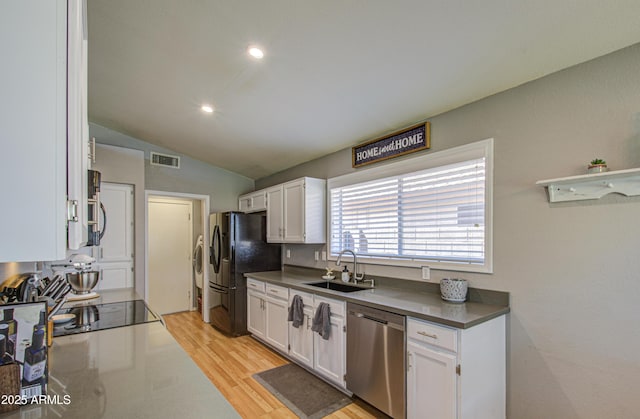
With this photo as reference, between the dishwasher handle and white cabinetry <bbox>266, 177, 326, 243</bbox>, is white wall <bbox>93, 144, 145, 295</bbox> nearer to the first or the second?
white cabinetry <bbox>266, 177, 326, 243</bbox>

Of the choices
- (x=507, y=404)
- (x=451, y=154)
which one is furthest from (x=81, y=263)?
(x=507, y=404)

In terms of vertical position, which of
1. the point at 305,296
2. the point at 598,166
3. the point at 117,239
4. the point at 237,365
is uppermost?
the point at 598,166

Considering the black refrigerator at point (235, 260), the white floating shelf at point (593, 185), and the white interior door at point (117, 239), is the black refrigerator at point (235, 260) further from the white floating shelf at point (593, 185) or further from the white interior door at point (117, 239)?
the white floating shelf at point (593, 185)

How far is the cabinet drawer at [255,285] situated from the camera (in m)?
3.89

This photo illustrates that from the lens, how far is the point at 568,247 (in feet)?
6.11

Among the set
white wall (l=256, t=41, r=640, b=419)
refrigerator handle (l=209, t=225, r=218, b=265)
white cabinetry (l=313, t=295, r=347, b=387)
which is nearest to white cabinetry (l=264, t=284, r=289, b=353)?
white cabinetry (l=313, t=295, r=347, b=387)

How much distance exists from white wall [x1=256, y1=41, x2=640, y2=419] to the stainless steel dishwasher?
29.0 inches

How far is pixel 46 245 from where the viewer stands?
590 mm

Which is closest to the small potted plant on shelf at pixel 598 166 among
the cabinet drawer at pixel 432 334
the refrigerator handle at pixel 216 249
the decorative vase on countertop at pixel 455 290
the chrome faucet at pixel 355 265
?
the decorative vase on countertop at pixel 455 290

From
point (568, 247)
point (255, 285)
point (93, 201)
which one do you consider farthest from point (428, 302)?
point (255, 285)

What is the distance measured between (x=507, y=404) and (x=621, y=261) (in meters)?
1.20

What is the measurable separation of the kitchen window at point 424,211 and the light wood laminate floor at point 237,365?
1.40 meters

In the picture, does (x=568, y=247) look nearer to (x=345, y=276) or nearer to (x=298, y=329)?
(x=345, y=276)

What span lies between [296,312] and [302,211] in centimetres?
120
